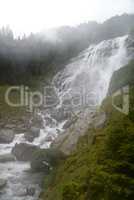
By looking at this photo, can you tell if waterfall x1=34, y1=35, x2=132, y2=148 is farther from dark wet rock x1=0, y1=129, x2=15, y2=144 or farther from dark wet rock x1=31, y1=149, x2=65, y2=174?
dark wet rock x1=31, y1=149, x2=65, y2=174

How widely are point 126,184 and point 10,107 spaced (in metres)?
55.6

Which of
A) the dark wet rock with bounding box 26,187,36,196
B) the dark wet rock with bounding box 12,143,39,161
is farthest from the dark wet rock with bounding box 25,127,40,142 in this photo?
the dark wet rock with bounding box 26,187,36,196

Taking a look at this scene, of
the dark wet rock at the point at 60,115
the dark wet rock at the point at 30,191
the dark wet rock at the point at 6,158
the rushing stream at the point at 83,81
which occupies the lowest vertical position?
the dark wet rock at the point at 30,191

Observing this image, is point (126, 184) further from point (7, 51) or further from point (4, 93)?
point (7, 51)

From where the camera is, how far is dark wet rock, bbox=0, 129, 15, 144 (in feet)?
144

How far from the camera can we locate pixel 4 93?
79.0 meters

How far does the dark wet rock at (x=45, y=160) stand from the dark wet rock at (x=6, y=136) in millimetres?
15790

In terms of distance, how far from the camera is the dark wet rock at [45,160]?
28578 millimetres

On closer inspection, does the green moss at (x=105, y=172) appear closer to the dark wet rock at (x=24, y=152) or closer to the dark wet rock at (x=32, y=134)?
the dark wet rock at (x=24, y=152)

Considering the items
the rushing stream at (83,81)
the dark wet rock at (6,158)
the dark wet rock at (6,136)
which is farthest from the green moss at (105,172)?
the dark wet rock at (6,136)

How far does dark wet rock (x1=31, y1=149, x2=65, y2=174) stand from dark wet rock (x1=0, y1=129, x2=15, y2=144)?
15.8 metres

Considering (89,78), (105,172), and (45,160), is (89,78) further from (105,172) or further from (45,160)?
(105,172)

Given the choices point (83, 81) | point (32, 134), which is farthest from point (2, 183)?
point (83, 81)

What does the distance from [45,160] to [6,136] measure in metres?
17.7
